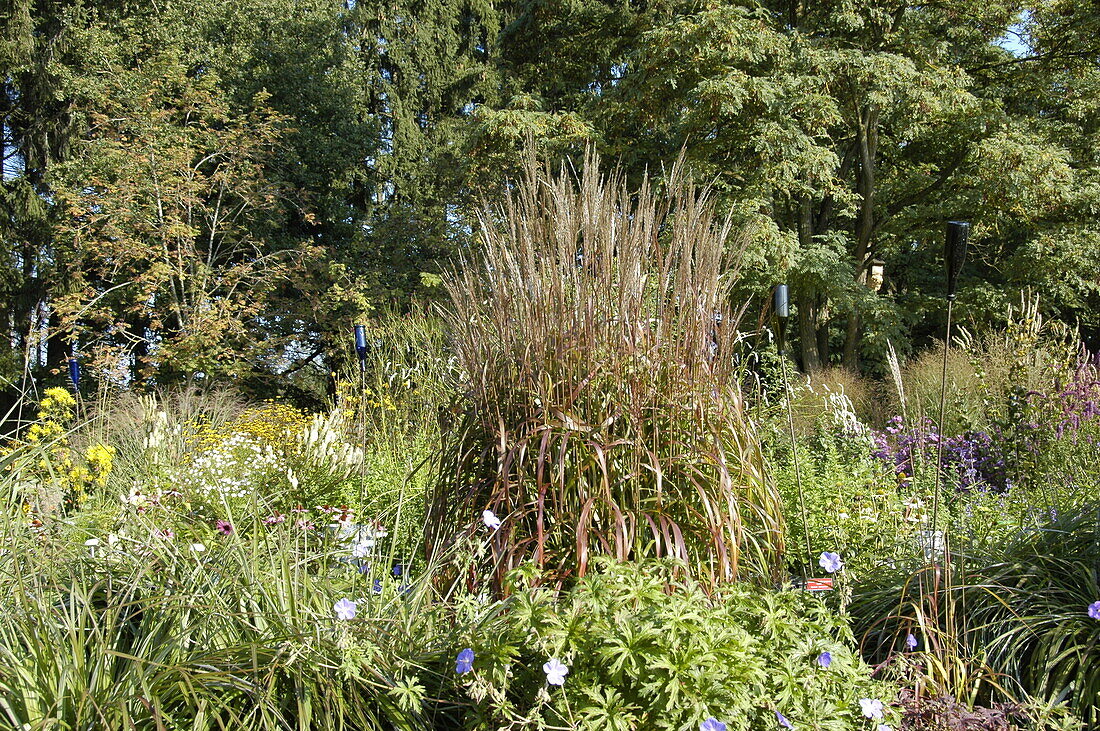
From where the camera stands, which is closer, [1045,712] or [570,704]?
[570,704]

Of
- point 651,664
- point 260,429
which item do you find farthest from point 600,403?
point 260,429

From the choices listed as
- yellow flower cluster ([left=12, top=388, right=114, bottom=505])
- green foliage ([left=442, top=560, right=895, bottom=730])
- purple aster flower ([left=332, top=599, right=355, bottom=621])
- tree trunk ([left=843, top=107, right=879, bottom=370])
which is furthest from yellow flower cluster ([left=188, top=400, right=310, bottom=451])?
tree trunk ([left=843, top=107, right=879, bottom=370])

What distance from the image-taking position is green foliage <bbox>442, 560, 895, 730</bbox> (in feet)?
6.10

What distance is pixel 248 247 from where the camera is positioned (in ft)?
52.3

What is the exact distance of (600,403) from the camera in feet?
9.02

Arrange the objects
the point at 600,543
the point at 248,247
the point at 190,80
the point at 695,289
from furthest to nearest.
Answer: the point at 248,247
the point at 190,80
the point at 695,289
the point at 600,543

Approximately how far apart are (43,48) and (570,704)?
19.1 metres

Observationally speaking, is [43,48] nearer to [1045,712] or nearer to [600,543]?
[600,543]

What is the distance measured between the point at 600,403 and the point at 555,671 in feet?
3.58

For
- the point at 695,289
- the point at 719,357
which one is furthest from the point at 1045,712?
the point at 695,289

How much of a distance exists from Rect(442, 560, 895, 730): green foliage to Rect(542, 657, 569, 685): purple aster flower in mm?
42

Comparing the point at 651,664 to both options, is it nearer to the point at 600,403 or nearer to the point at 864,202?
the point at 600,403

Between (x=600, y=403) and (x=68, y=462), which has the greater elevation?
(x=600, y=403)

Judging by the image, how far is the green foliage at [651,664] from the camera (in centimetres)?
186
